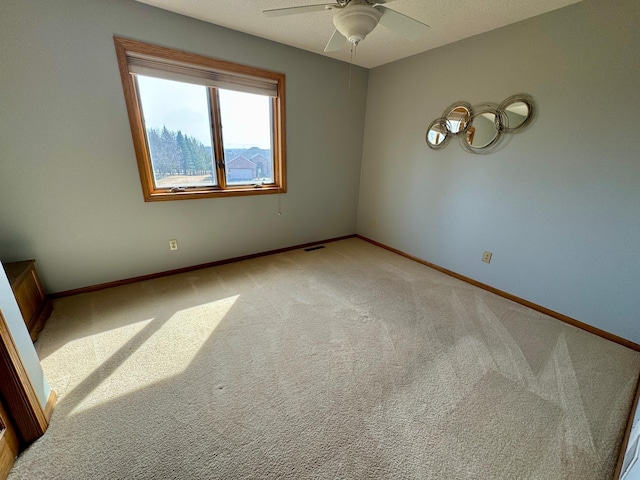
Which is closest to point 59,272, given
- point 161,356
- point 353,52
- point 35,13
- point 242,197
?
point 161,356

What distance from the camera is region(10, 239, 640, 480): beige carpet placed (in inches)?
43.8

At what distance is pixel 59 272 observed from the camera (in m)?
2.19

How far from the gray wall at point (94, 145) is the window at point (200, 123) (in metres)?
0.09

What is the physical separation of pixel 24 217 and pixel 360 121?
3553 millimetres

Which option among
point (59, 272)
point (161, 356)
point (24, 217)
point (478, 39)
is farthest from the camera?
point (478, 39)

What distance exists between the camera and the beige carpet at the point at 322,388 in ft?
3.65

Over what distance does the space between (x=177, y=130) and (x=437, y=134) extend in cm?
264

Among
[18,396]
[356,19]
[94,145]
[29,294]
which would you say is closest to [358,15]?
[356,19]

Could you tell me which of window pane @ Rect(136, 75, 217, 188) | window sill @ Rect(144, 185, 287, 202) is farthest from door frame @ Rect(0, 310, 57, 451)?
window pane @ Rect(136, 75, 217, 188)

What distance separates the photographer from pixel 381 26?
2.18 m

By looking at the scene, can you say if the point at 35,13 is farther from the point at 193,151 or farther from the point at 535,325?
the point at 535,325

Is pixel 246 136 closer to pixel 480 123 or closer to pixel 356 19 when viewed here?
pixel 356 19

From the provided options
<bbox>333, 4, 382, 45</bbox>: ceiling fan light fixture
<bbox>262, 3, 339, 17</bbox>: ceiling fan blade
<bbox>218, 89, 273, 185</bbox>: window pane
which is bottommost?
<bbox>218, 89, 273, 185</bbox>: window pane

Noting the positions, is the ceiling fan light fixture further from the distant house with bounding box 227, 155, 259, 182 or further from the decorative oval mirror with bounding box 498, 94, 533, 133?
the distant house with bounding box 227, 155, 259, 182
